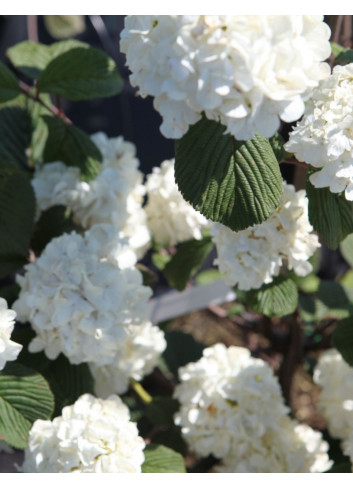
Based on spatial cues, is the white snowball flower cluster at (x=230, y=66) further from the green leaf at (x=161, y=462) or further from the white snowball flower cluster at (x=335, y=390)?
the white snowball flower cluster at (x=335, y=390)

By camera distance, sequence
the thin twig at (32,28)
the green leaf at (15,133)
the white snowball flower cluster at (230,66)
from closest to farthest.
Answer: the white snowball flower cluster at (230,66) → the green leaf at (15,133) → the thin twig at (32,28)

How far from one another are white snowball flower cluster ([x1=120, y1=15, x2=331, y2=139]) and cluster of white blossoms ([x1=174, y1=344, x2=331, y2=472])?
0.61m

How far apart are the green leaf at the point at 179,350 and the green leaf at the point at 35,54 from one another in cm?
73

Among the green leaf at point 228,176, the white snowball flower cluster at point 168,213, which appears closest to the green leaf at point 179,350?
the white snowball flower cluster at point 168,213

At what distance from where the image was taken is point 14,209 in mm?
1055

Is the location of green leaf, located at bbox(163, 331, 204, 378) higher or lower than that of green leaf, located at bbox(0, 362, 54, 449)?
lower

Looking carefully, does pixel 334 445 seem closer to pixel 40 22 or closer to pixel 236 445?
pixel 236 445

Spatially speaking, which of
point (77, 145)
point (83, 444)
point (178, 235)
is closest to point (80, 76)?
point (77, 145)

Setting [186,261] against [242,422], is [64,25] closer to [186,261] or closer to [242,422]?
[186,261]

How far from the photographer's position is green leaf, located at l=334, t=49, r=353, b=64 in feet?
2.98

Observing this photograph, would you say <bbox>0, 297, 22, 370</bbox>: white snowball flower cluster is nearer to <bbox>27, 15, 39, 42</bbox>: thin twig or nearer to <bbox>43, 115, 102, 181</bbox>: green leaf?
<bbox>43, 115, 102, 181</bbox>: green leaf

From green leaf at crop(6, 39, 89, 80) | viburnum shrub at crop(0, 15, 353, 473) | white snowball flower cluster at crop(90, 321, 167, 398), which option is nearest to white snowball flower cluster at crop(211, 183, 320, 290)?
viburnum shrub at crop(0, 15, 353, 473)

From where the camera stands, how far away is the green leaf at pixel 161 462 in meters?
1.00

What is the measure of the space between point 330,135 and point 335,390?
0.78m
